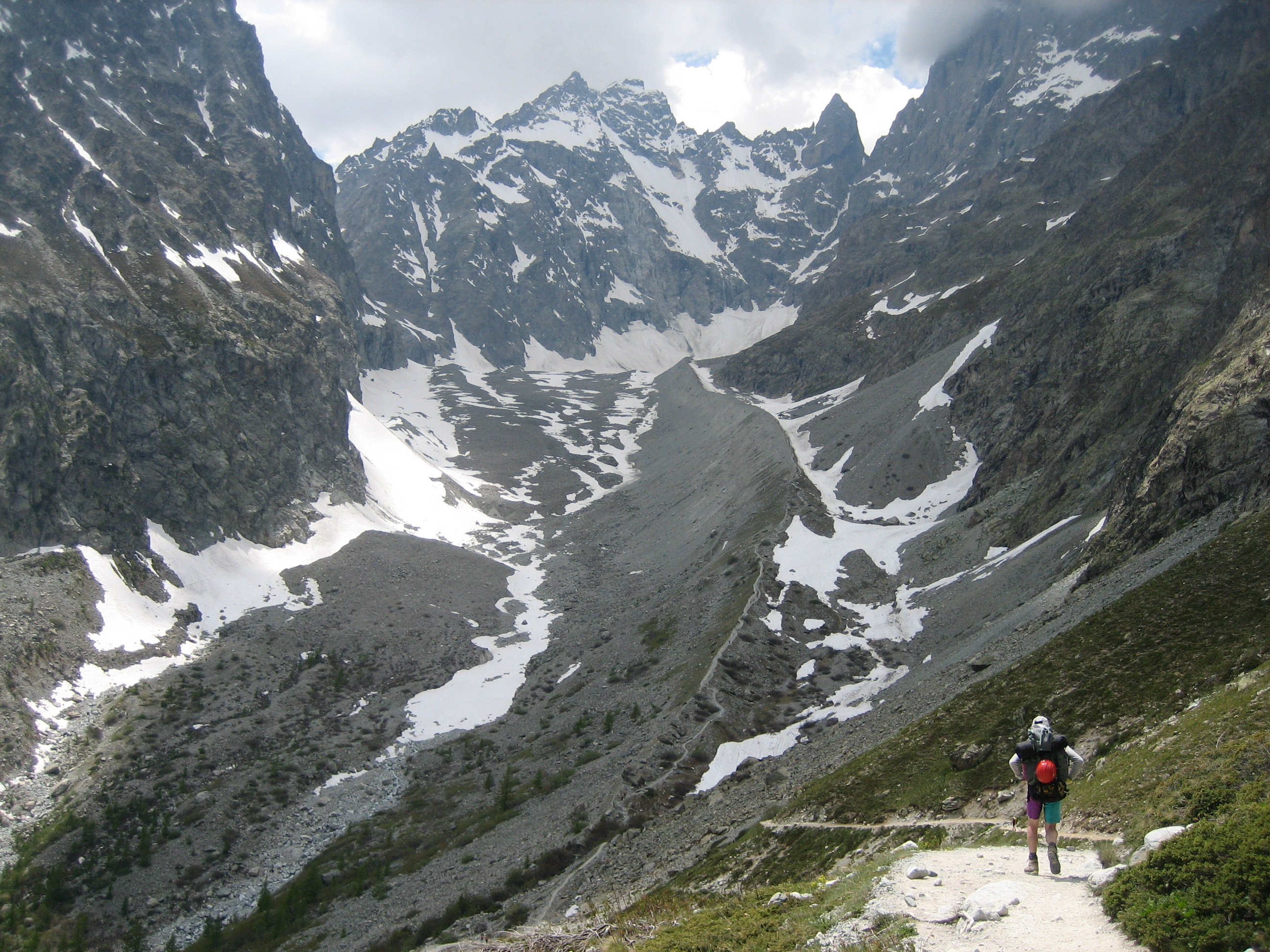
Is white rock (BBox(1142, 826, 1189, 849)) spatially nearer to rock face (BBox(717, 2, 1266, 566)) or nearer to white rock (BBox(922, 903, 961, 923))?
white rock (BBox(922, 903, 961, 923))

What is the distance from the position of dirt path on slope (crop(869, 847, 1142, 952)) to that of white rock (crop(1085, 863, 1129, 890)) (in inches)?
5.7

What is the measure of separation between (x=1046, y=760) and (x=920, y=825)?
30.8ft

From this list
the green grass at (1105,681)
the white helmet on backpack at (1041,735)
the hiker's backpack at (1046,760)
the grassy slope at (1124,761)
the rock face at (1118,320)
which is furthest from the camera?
the rock face at (1118,320)

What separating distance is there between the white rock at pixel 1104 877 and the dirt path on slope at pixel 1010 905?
5.7 inches

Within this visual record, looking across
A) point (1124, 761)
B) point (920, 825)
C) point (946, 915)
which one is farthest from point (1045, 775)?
point (920, 825)

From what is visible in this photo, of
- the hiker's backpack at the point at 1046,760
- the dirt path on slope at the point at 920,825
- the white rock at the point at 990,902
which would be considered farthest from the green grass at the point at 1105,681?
the white rock at the point at 990,902

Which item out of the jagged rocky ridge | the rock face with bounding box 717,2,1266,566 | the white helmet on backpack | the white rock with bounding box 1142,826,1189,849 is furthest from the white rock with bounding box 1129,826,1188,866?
the rock face with bounding box 717,2,1266,566

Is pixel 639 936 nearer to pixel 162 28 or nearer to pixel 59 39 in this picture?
pixel 59 39

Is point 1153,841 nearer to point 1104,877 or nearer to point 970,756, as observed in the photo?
point 1104,877

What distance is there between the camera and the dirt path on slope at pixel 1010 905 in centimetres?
977

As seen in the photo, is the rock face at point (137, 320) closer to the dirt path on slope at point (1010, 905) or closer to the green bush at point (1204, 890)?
the dirt path on slope at point (1010, 905)

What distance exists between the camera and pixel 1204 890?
8.93 meters

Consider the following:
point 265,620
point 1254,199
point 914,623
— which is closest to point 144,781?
point 265,620

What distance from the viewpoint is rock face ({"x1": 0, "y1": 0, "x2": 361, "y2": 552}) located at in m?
72.2
